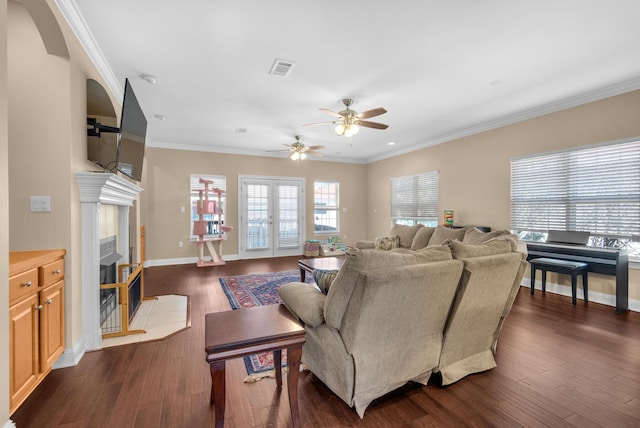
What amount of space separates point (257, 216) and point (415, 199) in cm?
387

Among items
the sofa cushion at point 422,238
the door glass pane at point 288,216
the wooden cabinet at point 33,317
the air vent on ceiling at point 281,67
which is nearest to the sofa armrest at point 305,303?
the wooden cabinet at point 33,317

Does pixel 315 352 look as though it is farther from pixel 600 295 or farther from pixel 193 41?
pixel 600 295

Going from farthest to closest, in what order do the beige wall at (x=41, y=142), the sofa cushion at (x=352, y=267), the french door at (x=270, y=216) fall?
the french door at (x=270, y=216)
the beige wall at (x=41, y=142)
the sofa cushion at (x=352, y=267)

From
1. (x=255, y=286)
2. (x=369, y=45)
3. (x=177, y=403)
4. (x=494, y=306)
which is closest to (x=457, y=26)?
(x=369, y=45)

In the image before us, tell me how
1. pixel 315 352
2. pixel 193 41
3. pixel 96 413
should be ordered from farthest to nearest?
pixel 193 41
pixel 315 352
pixel 96 413

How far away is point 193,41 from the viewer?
2666mm

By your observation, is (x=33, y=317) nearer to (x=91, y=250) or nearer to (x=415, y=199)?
(x=91, y=250)

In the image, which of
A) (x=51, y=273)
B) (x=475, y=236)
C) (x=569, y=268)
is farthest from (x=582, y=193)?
(x=51, y=273)

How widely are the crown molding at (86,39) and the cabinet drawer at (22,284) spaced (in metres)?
1.89

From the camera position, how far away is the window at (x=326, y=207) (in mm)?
8086

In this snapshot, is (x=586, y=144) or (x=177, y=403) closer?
(x=177, y=403)

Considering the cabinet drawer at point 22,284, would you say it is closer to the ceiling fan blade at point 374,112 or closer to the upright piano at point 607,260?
the ceiling fan blade at point 374,112

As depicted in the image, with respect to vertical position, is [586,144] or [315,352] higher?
[586,144]

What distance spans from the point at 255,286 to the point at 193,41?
3.31 metres
